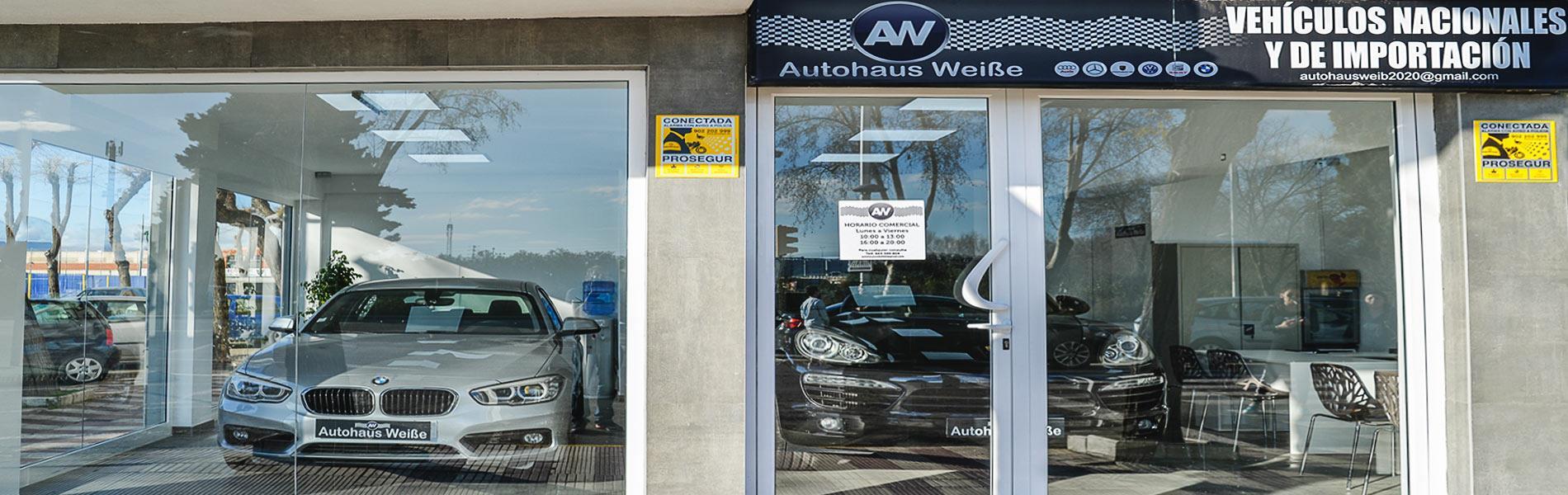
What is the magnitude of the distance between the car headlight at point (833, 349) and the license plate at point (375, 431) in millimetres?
1879

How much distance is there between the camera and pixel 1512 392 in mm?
4234

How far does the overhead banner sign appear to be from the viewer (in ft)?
13.8

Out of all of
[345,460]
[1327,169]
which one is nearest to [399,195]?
[345,460]

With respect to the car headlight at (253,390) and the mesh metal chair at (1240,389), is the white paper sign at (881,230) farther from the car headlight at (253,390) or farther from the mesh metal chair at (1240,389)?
the car headlight at (253,390)

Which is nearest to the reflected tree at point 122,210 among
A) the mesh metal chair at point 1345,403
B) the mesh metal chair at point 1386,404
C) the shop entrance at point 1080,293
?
the shop entrance at point 1080,293

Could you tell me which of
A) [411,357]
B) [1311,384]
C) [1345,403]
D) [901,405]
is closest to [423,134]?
[411,357]

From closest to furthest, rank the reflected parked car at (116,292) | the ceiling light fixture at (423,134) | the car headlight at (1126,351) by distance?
the car headlight at (1126,351)
the ceiling light fixture at (423,134)
the reflected parked car at (116,292)

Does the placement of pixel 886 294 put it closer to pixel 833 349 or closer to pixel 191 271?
pixel 833 349

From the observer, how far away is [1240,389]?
468cm

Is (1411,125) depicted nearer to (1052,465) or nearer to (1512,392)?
(1512,392)

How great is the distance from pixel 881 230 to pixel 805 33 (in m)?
0.93

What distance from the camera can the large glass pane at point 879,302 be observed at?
4320mm

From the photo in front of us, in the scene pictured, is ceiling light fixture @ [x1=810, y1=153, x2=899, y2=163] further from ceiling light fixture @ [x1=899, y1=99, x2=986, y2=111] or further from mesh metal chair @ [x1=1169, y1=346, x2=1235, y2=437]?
mesh metal chair @ [x1=1169, y1=346, x2=1235, y2=437]

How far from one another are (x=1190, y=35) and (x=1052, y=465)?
199 centimetres
